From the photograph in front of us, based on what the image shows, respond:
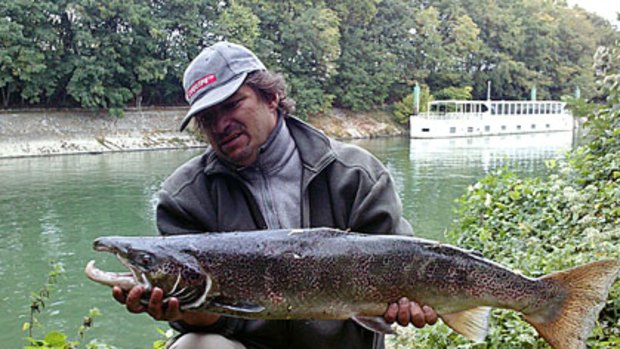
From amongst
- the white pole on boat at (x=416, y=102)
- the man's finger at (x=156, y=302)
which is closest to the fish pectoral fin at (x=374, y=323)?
the man's finger at (x=156, y=302)

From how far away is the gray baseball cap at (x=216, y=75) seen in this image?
3066 mm

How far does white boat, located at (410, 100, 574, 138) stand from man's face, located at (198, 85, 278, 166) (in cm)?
4238

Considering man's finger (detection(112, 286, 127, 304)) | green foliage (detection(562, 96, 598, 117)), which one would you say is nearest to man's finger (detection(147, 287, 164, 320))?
man's finger (detection(112, 286, 127, 304))

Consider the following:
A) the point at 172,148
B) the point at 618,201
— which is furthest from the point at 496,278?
the point at 172,148

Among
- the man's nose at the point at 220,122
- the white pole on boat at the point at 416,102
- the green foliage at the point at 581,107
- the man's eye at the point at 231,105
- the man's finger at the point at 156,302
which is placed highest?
the man's eye at the point at 231,105

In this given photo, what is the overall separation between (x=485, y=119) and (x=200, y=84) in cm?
4836

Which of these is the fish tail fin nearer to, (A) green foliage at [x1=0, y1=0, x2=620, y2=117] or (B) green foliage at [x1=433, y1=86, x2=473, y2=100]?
(A) green foliage at [x1=0, y1=0, x2=620, y2=117]

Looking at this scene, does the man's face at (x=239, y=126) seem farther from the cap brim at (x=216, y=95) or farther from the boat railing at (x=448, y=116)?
the boat railing at (x=448, y=116)

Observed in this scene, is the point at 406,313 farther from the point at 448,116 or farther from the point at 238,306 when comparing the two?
the point at 448,116

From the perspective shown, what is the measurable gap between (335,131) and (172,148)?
46.4ft

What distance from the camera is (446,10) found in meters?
61.3

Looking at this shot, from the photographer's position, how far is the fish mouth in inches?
97.7

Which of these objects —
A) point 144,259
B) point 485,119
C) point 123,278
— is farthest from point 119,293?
point 485,119

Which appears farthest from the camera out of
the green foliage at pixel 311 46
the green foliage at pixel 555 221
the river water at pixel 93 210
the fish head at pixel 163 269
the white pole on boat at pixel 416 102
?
the white pole on boat at pixel 416 102
